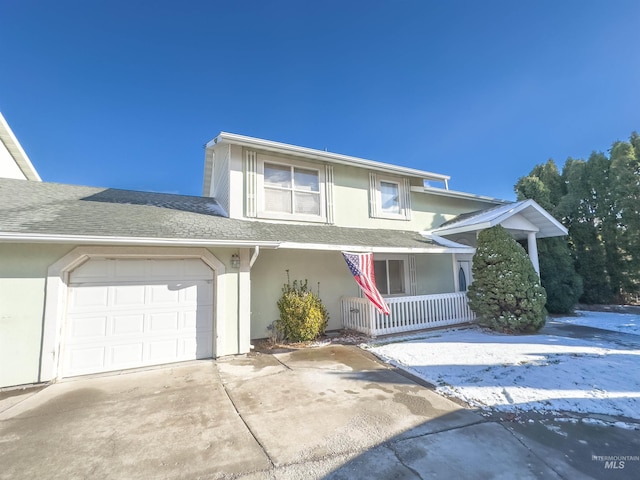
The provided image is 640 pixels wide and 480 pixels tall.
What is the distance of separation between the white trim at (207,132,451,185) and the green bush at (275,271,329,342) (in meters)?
4.29

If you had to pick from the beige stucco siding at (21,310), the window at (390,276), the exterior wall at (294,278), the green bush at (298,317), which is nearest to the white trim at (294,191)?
the exterior wall at (294,278)

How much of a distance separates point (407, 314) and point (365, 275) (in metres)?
2.40

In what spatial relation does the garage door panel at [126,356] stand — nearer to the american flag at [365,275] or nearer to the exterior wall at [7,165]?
the american flag at [365,275]

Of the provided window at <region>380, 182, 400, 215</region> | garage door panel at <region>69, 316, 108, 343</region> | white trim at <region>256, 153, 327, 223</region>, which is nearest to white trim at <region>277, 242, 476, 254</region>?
white trim at <region>256, 153, 327, 223</region>

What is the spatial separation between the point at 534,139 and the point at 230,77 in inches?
522

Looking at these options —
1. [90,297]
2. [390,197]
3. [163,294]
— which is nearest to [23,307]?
[90,297]

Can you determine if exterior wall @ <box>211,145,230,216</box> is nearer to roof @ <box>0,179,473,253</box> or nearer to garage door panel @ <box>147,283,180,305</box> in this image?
roof @ <box>0,179,473,253</box>

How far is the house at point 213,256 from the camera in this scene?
17.1ft

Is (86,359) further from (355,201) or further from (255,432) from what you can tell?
(355,201)

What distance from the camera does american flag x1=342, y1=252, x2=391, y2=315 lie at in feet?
24.7

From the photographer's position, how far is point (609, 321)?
32.0 feet

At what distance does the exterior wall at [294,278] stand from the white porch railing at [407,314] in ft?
1.57

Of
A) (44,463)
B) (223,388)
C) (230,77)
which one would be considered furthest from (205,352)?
(230,77)

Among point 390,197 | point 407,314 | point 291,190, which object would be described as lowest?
point 407,314
